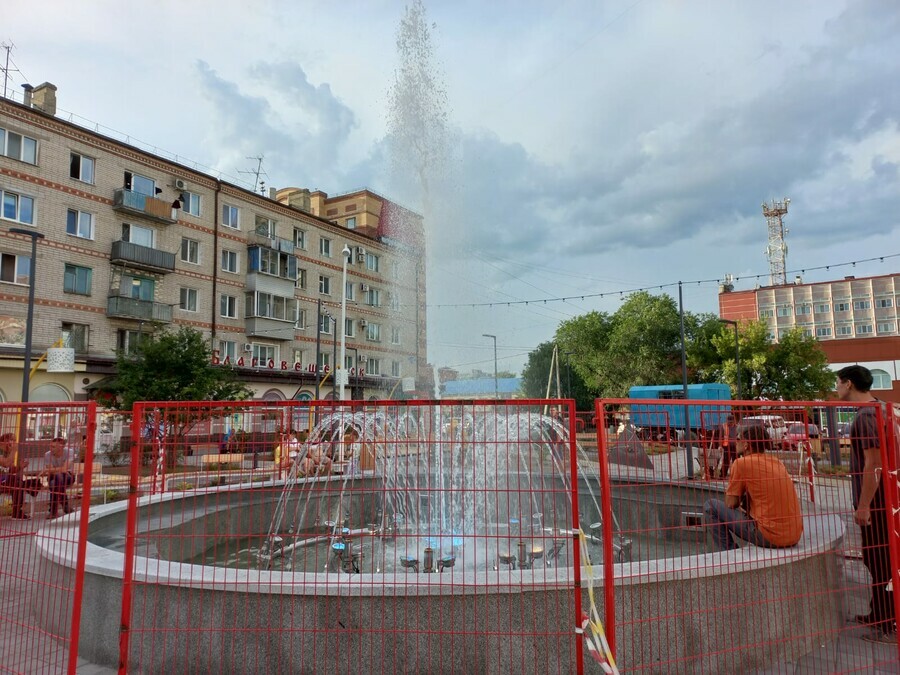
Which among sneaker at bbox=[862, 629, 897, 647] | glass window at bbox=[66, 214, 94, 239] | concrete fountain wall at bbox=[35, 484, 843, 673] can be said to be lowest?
sneaker at bbox=[862, 629, 897, 647]

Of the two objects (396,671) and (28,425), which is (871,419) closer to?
(396,671)

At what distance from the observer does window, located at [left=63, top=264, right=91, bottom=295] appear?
29.2 metres

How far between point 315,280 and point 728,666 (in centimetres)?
4332

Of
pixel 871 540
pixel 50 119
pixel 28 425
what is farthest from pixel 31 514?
pixel 50 119

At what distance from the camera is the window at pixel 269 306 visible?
3909cm

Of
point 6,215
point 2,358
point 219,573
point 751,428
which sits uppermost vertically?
point 6,215

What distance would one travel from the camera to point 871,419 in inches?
207

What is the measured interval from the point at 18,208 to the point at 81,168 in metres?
4.03

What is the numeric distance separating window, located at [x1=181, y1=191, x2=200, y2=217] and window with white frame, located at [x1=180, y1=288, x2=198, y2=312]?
485 centimetres

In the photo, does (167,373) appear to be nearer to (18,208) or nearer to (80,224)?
(80,224)

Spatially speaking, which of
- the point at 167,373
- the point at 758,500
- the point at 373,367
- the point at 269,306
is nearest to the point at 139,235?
the point at 269,306

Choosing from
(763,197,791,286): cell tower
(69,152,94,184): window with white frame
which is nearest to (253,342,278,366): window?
(69,152,94,184): window with white frame

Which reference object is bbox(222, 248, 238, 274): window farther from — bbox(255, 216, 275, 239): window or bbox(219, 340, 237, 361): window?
bbox(219, 340, 237, 361): window

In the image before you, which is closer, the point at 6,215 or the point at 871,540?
the point at 871,540
